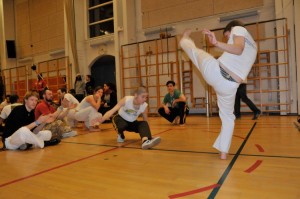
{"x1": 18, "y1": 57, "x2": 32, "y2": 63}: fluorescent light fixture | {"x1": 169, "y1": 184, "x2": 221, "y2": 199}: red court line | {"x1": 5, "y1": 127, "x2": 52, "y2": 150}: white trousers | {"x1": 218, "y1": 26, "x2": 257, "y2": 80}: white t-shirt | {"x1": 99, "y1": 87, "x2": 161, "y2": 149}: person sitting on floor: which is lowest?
{"x1": 169, "y1": 184, "x2": 221, "y2": 199}: red court line

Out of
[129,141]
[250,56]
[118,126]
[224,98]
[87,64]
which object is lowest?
[129,141]

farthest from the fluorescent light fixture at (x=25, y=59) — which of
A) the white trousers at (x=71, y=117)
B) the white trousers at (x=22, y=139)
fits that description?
the white trousers at (x=22, y=139)

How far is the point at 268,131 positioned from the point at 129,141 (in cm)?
209

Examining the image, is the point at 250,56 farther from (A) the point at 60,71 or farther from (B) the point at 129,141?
(A) the point at 60,71

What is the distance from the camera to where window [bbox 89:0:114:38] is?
933 cm

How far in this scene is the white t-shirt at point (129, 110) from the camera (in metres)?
3.57

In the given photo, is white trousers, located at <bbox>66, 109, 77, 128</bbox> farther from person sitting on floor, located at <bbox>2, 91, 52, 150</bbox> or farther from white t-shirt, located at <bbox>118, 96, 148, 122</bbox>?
white t-shirt, located at <bbox>118, 96, 148, 122</bbox>

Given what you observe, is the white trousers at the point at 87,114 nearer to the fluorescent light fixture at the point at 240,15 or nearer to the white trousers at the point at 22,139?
the white trousers at the point at 22,139

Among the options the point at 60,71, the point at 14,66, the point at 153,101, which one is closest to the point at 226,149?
the point at 153,101

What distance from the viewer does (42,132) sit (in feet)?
12.3

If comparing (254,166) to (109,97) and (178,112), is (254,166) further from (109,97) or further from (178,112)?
(109,97)

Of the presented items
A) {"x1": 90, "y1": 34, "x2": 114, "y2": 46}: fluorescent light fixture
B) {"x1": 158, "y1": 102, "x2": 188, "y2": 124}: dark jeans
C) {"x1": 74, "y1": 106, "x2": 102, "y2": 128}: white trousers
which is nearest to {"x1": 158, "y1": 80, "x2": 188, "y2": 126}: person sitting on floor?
{"x1": 158, "y1": 102, "x2": 188, "y2": 124}: dark jeans

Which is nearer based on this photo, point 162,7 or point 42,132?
point 42,132

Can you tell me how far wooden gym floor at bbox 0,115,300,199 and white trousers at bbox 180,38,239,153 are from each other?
0.21 metres
